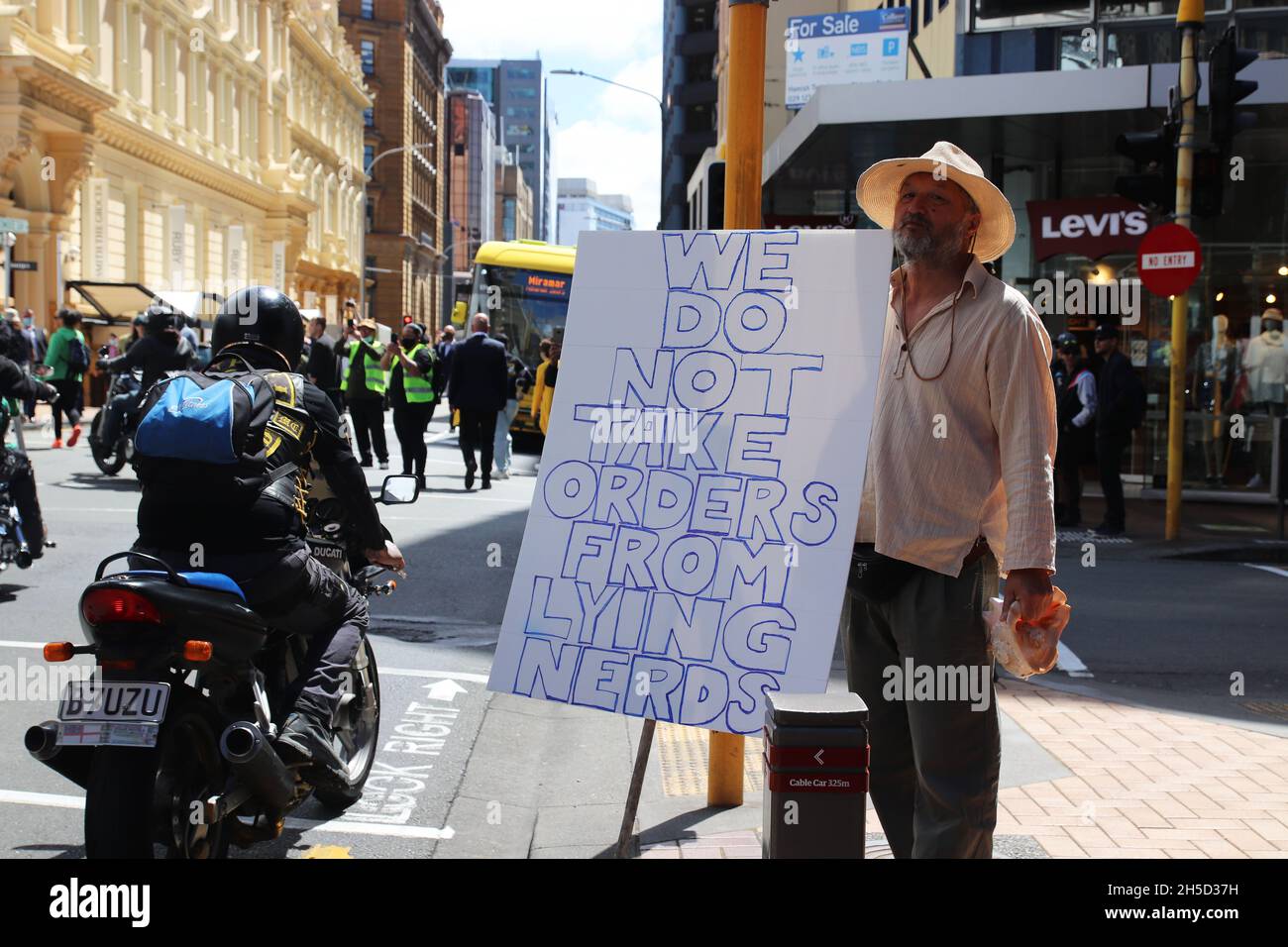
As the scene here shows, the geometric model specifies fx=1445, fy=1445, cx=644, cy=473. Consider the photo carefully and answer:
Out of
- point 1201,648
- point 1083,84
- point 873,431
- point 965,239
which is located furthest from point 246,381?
point 1083,84

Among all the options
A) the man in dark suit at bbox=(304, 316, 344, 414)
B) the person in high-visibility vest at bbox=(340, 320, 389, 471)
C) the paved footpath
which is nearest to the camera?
the paved footpath

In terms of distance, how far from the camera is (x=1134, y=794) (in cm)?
512

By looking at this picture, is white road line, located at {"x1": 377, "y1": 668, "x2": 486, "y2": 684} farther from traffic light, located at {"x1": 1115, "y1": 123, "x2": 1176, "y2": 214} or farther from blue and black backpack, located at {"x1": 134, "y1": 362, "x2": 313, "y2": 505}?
traffic light, located at {"x1": 1115, "y1": 123, "x2": 1176, "y2": 214}

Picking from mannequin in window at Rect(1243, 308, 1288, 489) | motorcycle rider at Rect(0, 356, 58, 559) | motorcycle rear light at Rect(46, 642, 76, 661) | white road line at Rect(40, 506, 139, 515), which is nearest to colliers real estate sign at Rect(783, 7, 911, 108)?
mannequin in window at Rect(1243, 308, 1288, 489)

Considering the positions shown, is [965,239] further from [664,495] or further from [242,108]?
[242,108]

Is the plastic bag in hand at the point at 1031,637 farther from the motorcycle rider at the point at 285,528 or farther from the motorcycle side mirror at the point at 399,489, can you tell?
the motorcycle side mirror at the point at 399,489

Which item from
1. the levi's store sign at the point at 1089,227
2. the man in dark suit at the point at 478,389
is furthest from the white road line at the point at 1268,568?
the man in dark suit at the point at 478,389

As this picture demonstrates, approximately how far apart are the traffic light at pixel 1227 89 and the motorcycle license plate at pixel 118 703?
413 inches

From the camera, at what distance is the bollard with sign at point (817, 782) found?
2770 mm

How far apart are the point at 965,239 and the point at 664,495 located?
1085 mm

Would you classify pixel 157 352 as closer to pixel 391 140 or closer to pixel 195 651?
pixel 195 651

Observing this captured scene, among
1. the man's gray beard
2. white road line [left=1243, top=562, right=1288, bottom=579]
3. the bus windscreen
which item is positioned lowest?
white road line [left=1243, top=562, right=1288, bottom=579]

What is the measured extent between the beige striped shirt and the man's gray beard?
0.22 ft

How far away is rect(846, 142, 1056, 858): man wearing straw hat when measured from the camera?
3.33 meters
